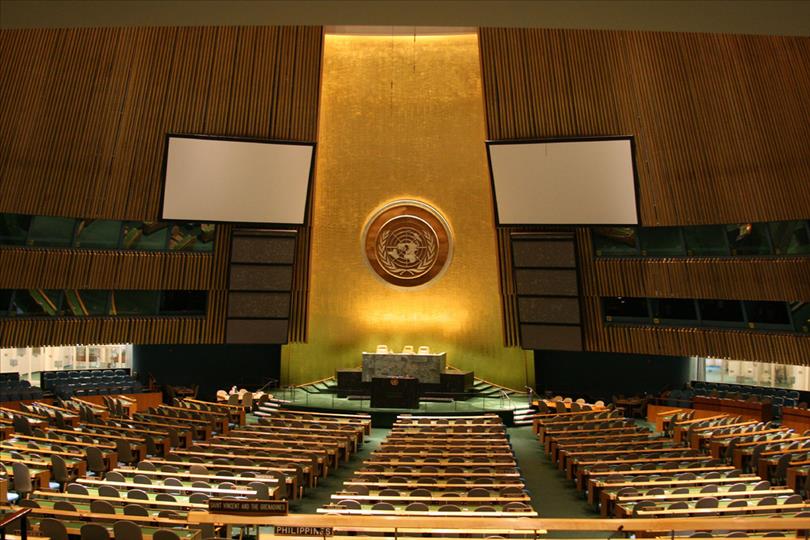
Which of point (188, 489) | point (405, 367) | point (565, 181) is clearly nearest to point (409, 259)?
point (405, 367)

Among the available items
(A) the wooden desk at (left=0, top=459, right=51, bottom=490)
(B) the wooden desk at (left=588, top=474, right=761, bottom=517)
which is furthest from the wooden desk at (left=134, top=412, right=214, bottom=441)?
(B) the wooden desk at (left=588, top=474, right=761, bottom=517)

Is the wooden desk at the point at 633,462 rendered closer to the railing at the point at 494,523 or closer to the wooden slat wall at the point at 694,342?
the wooden slat wall at the point at 694,342

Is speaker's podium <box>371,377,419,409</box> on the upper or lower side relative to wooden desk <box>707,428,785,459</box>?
upper

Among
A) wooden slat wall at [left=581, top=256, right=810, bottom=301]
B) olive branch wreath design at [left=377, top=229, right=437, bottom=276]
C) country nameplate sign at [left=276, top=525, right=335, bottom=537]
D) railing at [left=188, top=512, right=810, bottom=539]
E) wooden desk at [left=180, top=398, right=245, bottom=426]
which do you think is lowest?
country nameplate sign at [left=276, top=525, right=335, bottom=537]

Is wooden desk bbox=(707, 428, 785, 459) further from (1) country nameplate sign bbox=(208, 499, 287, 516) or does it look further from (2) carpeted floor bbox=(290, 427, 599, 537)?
(1) country nameplate sign bbox=(208, 499, 287, 516)

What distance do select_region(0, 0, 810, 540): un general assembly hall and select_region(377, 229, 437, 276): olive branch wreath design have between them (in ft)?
0.23

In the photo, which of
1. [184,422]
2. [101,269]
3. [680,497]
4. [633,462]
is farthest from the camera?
[101,269]

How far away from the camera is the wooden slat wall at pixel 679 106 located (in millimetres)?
15883

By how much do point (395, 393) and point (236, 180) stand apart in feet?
22.7

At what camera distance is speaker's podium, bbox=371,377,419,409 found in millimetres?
20484

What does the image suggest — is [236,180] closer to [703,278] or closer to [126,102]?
[126,102]

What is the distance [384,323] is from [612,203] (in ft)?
29.1

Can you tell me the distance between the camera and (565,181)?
18.9 m

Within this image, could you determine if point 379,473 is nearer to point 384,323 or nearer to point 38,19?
point 38,19
